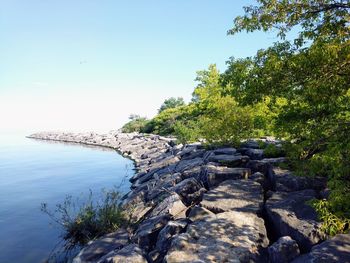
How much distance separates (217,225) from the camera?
6383 mm

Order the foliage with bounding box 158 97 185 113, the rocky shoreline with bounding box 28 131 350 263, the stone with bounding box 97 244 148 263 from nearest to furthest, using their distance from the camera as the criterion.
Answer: the rocky shoreline with bounding box 28 131 350 263 → the stone with bounding box 97 244 148 263 → the foliage with bounding box 158 97 185 113

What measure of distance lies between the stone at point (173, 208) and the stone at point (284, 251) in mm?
2763

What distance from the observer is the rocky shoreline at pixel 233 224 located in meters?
5.42

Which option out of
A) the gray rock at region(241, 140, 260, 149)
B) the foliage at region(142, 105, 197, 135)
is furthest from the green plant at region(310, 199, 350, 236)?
the foliage at region(142, 105, 197, 135)

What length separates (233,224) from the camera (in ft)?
20.9

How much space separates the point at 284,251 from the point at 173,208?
10.7 feet

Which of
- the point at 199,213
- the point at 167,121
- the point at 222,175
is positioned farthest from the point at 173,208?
the point at 167,121

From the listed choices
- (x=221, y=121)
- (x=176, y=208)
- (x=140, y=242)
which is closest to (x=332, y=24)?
(x=176, y=208)

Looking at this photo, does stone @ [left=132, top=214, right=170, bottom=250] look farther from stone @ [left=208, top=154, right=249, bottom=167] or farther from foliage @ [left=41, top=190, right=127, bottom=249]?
stone @ [left=208, top=154, right=249, bottom=167]

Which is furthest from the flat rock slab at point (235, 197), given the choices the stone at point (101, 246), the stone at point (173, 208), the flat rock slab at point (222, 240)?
the stone at point (101, 246)

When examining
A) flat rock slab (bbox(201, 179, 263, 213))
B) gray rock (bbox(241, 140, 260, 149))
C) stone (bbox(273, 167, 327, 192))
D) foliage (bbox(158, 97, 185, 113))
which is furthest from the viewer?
foliage (bbox(158, 97, 185, 113))

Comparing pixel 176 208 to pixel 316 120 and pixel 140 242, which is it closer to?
pixel 140 242

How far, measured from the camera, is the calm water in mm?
9453

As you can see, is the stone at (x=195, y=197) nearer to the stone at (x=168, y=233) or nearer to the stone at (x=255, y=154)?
the stone at (x=168, y=233)
